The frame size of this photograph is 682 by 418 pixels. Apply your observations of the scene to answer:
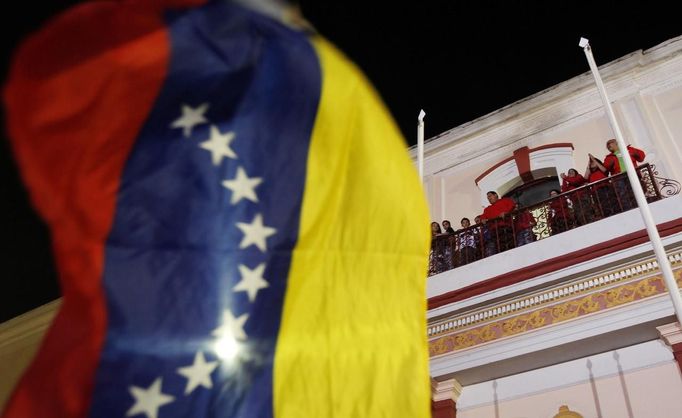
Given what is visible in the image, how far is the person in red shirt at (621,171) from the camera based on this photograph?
7270 mm

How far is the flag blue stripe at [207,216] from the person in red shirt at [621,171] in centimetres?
569

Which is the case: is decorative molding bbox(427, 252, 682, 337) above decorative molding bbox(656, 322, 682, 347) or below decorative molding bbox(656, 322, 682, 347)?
above

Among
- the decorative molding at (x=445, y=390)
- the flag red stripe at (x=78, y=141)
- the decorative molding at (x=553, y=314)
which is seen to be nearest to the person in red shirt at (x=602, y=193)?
the decorative molding at (x=553, y=314)

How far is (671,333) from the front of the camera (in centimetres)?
600

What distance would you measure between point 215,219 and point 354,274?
633 mm

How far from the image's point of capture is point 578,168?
9047 mm

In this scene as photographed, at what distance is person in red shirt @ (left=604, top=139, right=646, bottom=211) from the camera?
7270 mm

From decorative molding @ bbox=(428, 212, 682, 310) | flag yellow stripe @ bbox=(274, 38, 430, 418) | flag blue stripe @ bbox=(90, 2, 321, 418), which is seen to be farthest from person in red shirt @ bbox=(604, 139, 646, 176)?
flag blue stripe @ bbox=(90, 2, 321, 418)

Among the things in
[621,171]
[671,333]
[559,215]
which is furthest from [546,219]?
[671,333]

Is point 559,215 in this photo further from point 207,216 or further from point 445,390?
point 207,216

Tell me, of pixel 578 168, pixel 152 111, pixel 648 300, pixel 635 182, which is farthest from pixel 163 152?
pixel 578 168

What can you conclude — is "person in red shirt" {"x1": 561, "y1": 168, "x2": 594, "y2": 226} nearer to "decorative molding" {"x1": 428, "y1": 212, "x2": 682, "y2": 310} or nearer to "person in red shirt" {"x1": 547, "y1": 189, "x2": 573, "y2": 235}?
"person in red shirt" {"x1": 547, "y1": 189, "x2": 573, "y2": 235}

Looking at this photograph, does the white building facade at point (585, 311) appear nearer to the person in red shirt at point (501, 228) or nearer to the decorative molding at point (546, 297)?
the decorative molding at point (546, 297)

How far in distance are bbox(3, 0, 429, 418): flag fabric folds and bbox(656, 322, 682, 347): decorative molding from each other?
435cm
